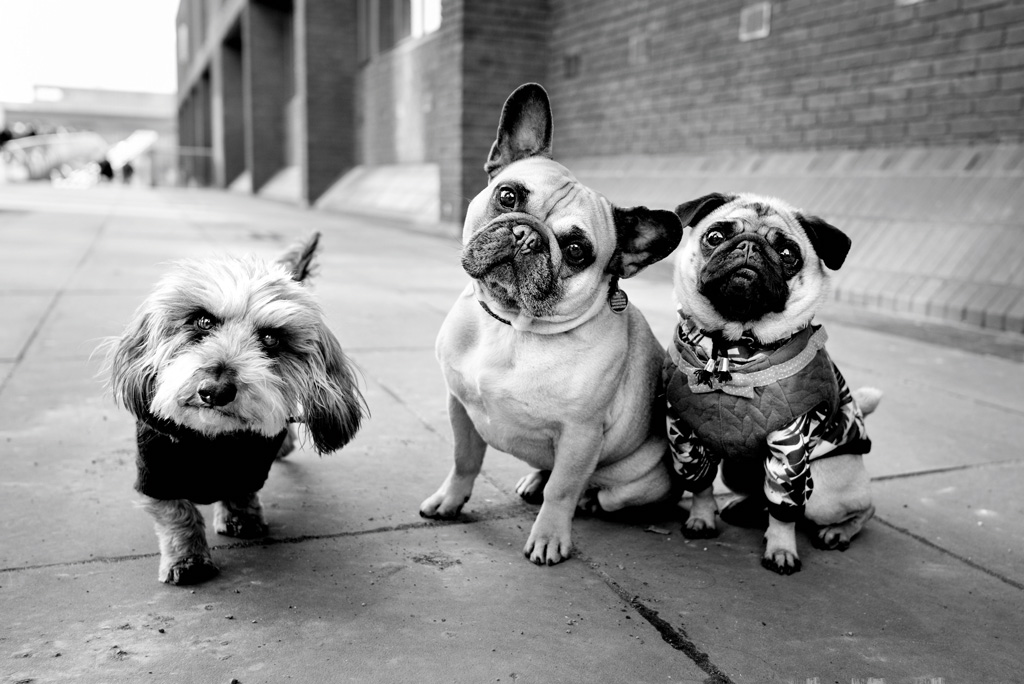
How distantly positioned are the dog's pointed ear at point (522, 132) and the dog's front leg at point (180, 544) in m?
1.34

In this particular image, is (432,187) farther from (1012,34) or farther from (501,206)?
(501,206)

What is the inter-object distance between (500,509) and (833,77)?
6.34 m

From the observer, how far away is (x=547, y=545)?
250 centimetres

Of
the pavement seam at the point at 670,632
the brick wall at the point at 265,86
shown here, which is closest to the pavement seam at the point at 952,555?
the pavement seam at the point at 670,632

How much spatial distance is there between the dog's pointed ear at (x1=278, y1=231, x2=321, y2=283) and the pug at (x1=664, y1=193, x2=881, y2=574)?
1303 mm

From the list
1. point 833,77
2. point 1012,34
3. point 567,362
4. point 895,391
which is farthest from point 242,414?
point 833,77

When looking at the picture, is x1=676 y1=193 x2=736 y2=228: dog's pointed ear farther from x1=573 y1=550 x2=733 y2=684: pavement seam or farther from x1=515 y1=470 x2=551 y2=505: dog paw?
x1=573 y1=550 x2=733 y2=684: pavement seam

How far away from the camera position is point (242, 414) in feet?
7.20

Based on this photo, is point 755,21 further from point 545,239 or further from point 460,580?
point 460,580

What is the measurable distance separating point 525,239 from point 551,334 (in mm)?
343

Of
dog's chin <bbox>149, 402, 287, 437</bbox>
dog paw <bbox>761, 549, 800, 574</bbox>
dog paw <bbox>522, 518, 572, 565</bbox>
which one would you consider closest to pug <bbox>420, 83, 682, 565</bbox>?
dog paw <bbox>522, 518, 572, 565</bbox>

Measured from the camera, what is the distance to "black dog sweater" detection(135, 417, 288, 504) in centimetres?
229

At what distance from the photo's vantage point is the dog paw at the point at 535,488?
2.97 m

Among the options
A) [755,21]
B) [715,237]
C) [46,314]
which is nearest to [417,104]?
[755,21]
